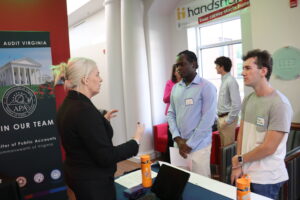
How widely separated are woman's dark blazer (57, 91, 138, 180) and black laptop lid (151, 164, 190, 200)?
8.6 inches

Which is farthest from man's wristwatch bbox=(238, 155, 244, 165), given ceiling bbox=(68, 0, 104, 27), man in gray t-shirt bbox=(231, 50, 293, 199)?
ceiling bbox=(68, 0, 104, 27)

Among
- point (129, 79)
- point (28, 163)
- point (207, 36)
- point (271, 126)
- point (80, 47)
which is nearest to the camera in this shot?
point (271, 126)

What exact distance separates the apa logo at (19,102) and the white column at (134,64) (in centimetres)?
197

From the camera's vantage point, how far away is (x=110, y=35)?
464cm

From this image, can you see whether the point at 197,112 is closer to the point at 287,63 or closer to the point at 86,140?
the point at 86,140

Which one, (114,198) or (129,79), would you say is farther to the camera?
(129,79)

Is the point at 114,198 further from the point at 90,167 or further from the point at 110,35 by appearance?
the point at 110,35

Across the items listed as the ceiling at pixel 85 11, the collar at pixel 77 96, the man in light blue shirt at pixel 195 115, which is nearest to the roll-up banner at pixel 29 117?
the man in light blue shirt at pixel 195 115

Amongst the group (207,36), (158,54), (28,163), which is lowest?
(28,163)

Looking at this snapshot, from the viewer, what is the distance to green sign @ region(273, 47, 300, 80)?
2828mm

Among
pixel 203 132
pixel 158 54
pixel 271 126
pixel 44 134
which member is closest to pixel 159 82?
pixel 158 54

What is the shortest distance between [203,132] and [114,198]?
94 centimetres

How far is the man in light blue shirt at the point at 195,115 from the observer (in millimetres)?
1962

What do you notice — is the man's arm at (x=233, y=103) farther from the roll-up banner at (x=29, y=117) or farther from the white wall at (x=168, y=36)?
the roll-up banner at (x=29, y=117)
